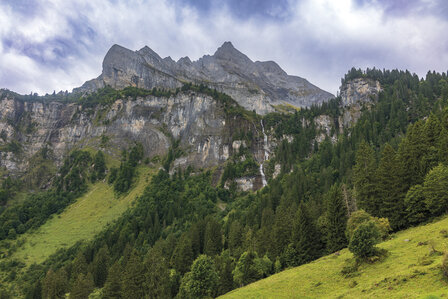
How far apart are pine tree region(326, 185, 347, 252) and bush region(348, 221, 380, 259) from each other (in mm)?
18958

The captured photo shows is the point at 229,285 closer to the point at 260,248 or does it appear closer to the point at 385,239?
the point at 260,248

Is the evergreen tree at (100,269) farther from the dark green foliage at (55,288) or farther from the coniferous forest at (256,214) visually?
the dark green foliage at (55,288)

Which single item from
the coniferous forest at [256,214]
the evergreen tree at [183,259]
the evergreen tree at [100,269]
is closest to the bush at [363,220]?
the coniferous forest at [256,214]

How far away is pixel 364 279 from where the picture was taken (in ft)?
107

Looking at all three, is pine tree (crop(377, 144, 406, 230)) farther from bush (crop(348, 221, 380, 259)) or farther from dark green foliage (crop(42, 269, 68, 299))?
dark green foliage (crop(42, 269, 68, 299))

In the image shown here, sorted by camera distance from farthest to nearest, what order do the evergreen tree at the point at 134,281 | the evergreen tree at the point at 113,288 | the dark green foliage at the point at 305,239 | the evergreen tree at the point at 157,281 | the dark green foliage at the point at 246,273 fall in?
the evergreen tree at the point at 113,288, the evergreen tree at the point at 134,281, the evergreen tree at the point at 157,281, the dark green foliage at the point at 246,273, the dark green foliage at the point at 305,239

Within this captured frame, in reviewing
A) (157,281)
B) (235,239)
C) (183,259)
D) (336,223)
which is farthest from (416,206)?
(183,259)

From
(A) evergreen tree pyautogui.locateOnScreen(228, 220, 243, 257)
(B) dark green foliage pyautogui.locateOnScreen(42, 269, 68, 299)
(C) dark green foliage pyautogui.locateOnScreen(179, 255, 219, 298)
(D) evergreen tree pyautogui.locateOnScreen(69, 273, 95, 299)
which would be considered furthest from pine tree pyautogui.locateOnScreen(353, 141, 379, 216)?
(B) dark green foliage pyautogui.locateOnScreen(42, 269, 68, 299)

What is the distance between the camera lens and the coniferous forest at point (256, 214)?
55.4 m

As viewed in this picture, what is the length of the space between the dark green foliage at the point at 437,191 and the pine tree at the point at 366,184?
35.4 ft

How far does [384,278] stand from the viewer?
29.7 meters

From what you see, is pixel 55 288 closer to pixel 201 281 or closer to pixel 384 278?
pixel 201 281

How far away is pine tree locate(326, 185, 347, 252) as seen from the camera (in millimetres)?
55750

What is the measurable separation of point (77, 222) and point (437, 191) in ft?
545
